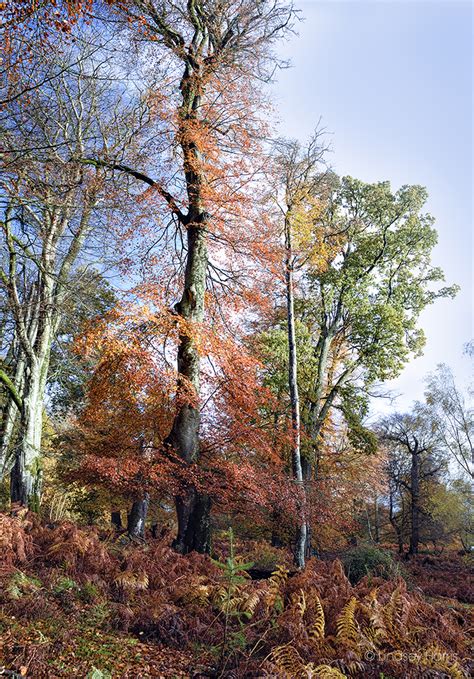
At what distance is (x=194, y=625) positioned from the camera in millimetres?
3602

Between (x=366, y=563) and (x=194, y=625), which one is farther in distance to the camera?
(x=366, y=563)

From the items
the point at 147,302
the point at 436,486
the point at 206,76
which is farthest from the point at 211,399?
the point at 436,486

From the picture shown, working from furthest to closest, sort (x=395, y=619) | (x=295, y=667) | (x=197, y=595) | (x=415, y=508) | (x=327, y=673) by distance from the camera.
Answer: (x=415, y=508)
(x=197, y=595)
(x=395, y=619)
(x=295, y=667)
(x=327, y=673)

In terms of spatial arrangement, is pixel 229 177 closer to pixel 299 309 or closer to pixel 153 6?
pixel 153 6

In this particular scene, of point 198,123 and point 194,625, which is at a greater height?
point 198,123

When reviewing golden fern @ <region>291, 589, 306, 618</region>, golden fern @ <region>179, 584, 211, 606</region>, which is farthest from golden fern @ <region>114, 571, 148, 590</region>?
golden fern @ <region>291, 589, 306, 618</region>

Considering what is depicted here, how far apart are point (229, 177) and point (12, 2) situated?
6.08 metres

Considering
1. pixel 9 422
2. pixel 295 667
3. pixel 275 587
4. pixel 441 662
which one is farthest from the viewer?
pixel 9 422

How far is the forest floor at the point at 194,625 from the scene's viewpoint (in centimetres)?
295

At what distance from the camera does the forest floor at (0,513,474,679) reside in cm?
295

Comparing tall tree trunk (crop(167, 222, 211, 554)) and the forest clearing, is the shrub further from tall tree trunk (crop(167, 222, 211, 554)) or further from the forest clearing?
tall tree trunk (crop(167, 222, 211, 554))

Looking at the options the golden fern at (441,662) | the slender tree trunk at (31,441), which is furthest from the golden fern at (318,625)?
the slender tree trunk at (31,441)

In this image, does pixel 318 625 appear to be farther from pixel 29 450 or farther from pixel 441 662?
pixel 29 450

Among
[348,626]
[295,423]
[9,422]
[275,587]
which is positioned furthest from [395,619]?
[9,422]
